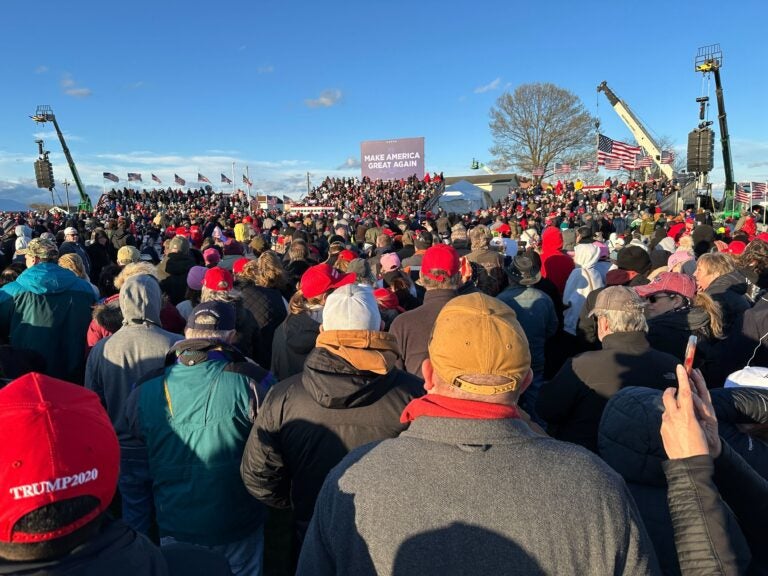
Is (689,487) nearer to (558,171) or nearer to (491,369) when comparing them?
(491,369)

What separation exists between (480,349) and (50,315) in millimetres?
4397

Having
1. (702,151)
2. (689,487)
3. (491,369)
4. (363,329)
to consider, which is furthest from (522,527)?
(702,151)

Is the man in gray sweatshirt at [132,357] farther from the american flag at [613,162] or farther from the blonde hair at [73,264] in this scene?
the american flag at [613,162]

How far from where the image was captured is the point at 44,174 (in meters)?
40.1

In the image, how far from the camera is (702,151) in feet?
77.0

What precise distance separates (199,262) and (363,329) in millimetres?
6818

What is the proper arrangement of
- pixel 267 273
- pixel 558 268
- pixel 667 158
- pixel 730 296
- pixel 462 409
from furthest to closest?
pixel 667 158
pixel 558 268
pixel 267 273
pixel 730 296
pixel 462 409

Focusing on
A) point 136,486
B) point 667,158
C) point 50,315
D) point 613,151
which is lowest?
point 136,486

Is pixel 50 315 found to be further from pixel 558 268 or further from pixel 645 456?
pixel 558 268

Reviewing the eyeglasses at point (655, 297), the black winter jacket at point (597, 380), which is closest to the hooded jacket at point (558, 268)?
the eyeglasses at point (655, 297)

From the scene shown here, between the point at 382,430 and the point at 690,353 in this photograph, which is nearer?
the point at 690,353

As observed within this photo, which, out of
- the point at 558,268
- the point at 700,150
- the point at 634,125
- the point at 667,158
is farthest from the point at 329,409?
the point at 634,125

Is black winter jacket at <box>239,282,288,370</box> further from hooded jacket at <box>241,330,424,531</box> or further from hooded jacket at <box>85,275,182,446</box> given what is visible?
hooded jacket at <box>241,330,424,531</box>

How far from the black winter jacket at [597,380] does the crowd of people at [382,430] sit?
12 mm
